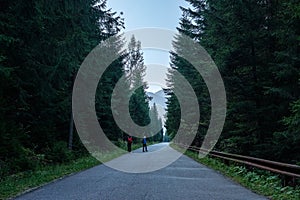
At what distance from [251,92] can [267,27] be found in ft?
10.4

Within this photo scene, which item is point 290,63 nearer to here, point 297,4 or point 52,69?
point 297,4

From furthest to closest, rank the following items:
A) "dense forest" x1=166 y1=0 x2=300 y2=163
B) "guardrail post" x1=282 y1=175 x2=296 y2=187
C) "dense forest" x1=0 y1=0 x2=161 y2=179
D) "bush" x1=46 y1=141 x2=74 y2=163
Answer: "bush" x1=46 y1=141 x2=74 y2=163, "dense forest" x1=166 y1=0 x2=300 y2=163, "dense forest" x1=0 y1=0 x2=161 y2=179, "guardrail post" x1=282 y1=175 x2=296 y2=187

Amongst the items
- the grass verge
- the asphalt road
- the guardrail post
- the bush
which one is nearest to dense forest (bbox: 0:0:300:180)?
the bush

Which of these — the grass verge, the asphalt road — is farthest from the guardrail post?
the grass verge

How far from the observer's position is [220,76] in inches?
669

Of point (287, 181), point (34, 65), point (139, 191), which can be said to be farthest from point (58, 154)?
point (287, 181)

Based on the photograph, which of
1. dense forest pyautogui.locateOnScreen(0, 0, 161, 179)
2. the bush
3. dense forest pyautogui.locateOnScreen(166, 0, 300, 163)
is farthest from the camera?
the bush

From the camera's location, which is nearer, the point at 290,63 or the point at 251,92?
the point at 290,63

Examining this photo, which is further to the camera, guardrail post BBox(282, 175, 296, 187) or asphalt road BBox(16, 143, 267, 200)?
guardrail post BBox(282, 175, 296, 187)

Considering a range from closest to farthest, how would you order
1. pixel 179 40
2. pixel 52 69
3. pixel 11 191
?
pixel 11 191 → pixel 52 69 → pixel 179 40

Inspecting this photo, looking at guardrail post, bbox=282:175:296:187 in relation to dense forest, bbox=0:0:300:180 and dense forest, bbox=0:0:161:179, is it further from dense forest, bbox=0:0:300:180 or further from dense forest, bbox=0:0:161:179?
dense forest, bbox=0:0:161:179

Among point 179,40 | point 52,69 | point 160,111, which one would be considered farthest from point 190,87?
point 160,111

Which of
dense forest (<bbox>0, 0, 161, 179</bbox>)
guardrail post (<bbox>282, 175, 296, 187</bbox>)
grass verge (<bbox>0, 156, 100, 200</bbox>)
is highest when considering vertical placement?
dense forest (<bbox>0, 0, 161, 179</bbox>)

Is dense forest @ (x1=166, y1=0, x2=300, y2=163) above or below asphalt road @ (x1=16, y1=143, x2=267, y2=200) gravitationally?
above
